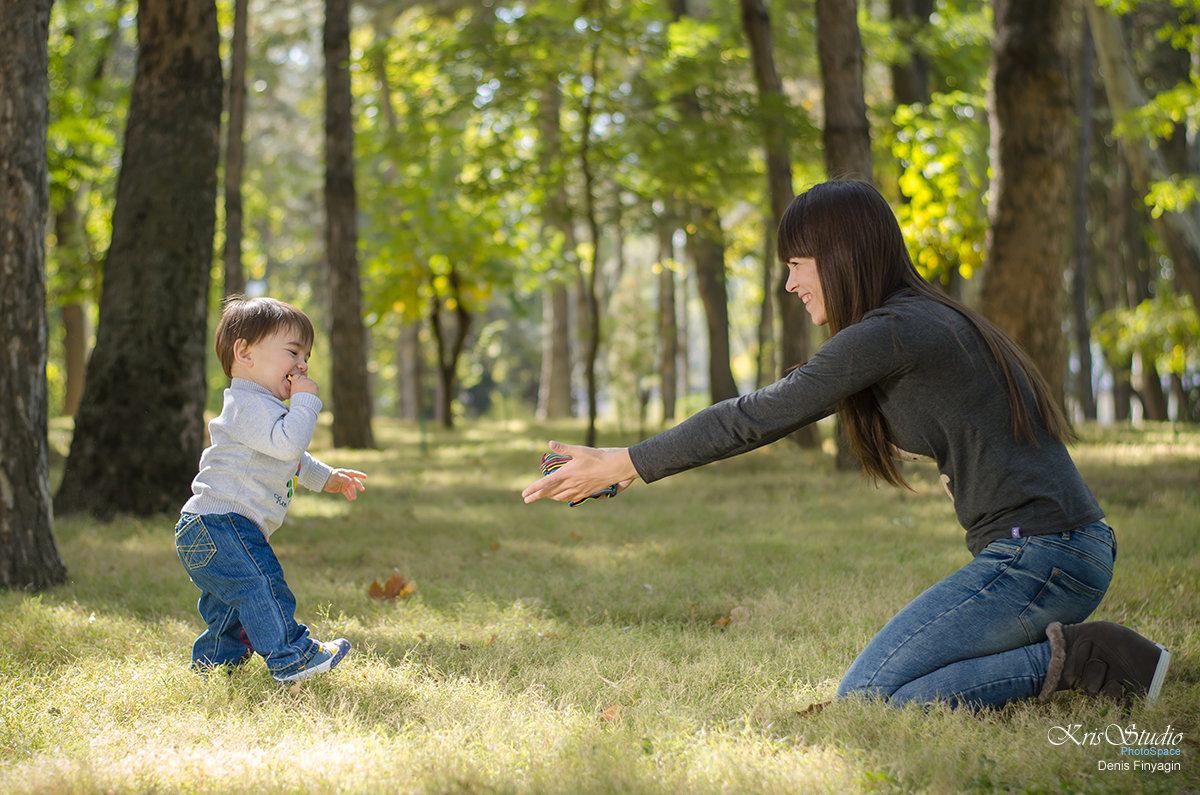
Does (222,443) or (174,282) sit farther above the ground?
(174,282)

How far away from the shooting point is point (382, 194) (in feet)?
45.6

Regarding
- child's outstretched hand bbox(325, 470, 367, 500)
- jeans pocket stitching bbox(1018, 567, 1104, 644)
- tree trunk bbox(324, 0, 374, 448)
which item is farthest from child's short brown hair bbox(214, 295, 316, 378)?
tree trunk bbox(324, 0, 374, 448)

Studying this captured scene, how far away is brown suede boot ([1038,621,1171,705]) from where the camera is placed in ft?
9.45

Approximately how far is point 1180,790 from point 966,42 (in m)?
13.7

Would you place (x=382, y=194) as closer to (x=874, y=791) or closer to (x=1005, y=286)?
(x=1005, y=286)

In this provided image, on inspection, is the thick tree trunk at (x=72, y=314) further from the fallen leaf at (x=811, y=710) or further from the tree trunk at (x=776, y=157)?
the fallen leaf at (x=811, y=710)

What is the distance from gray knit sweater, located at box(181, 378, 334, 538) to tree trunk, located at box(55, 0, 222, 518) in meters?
3.92

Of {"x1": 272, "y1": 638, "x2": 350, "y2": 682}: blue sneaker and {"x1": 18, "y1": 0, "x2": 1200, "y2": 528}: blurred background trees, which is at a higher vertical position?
{"x1": 18, "y1": 0, "x2": 1200, "y2": 528}: blurred background trees

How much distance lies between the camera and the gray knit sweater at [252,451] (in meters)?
3.36

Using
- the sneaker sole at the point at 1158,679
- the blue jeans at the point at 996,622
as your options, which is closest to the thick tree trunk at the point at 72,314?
the blue jeans at the point at 996,622

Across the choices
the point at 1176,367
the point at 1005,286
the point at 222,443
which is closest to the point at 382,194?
the point at 1005,286

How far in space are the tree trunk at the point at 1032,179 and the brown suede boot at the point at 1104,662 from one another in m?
7.04

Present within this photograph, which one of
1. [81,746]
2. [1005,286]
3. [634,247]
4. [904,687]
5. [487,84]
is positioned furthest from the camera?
[634,247]

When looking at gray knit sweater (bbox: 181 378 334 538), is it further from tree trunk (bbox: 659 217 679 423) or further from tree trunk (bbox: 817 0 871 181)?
tree trunk (bbox: 659 217 679 423)
